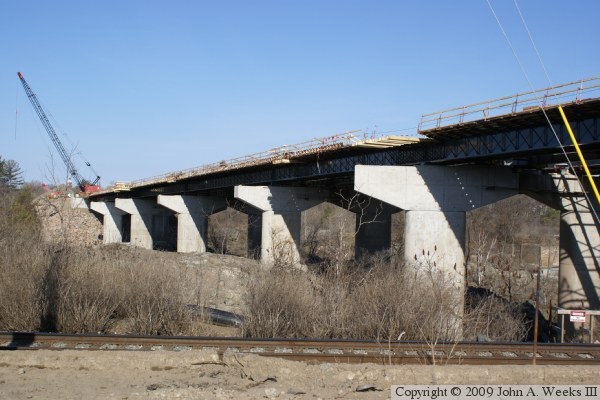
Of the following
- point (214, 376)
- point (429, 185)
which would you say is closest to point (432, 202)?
point (429, 185)

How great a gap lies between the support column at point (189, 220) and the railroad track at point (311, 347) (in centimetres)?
3691

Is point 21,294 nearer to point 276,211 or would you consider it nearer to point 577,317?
point 577,317

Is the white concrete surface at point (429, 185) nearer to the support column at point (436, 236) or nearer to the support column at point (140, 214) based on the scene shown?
the support column at point (436, 236)

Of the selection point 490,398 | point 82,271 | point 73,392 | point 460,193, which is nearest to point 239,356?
point 73,392

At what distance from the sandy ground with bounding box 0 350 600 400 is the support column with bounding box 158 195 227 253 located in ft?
127

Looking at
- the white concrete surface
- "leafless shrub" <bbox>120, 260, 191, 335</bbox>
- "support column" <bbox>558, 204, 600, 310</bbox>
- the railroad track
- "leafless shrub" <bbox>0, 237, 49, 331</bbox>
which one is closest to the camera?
the railroad track

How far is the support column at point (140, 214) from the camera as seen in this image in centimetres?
5878

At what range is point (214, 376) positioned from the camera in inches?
307

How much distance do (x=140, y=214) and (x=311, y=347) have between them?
2063 inches

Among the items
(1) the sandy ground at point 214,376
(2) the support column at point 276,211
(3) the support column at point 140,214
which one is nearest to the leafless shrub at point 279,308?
(1) the sandy ground at point 214,376

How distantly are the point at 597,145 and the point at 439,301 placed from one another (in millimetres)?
8411

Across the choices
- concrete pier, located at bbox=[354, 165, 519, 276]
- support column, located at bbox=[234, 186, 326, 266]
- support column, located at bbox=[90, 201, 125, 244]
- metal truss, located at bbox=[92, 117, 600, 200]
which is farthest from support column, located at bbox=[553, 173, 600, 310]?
support column, located at bbox=[90, 201, 125, 244]

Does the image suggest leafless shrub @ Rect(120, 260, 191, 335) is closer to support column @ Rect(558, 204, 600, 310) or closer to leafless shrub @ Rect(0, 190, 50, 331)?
leafless shrub @ Rect(0, 190, 50, 331)

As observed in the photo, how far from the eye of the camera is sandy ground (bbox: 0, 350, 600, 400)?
23.3ft
